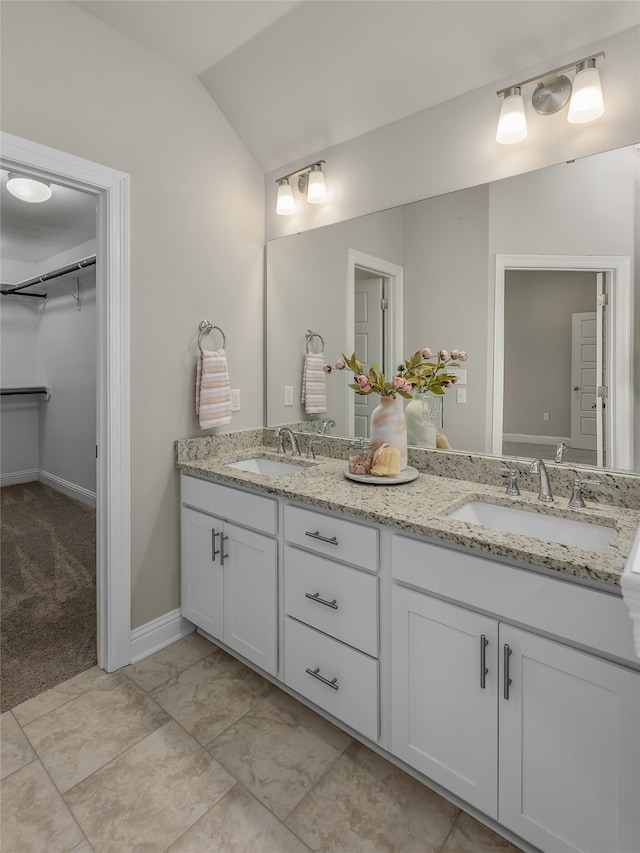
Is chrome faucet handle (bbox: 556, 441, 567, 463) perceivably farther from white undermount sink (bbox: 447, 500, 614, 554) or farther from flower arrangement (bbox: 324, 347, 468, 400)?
flower arrangement (bbox: 324, 347, 468, 400)

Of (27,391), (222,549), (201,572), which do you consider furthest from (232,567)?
(27,391)

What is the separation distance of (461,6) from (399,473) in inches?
63.7

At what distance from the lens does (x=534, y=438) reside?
1748mm

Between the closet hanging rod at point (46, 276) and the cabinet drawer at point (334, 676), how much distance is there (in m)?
3.38

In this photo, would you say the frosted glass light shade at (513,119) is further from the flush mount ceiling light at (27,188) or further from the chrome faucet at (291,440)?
the flush mount ceiling light at (27,188)

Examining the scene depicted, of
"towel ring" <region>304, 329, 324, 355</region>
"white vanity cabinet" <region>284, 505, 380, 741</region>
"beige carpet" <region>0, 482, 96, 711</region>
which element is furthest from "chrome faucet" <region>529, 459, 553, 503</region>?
"beige carpet" <region>0, 482, 96, 711</region>

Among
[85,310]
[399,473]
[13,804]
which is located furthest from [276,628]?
[85,310]

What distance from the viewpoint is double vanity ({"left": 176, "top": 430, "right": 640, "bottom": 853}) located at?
109 cm

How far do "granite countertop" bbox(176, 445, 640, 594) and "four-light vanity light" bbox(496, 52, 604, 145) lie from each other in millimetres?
1238

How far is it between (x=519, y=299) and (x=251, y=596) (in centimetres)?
154

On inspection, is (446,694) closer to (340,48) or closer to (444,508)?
(444,508)

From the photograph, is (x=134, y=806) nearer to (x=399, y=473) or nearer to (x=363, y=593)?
(x=363, y=593)

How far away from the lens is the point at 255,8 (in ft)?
5.91

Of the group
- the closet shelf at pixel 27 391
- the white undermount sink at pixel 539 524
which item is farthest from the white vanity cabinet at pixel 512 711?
the closet shelf at pixel 27 391
